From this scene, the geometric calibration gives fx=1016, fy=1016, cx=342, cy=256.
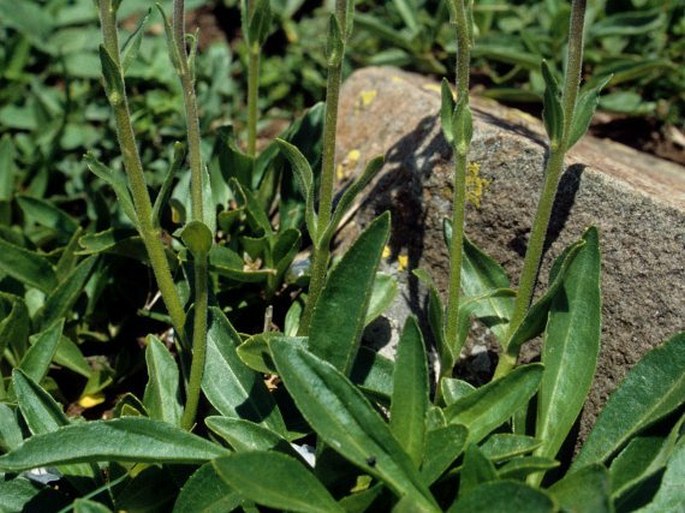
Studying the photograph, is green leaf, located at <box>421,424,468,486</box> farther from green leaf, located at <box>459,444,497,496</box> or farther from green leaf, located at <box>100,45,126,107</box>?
green leaf, located at <box>100,45,126,107</box>

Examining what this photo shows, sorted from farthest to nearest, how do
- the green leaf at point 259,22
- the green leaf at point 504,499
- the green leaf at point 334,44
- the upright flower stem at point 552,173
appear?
the green leaf at point 259,22, the green leaf at point 334,44, the upright flower stem at point 552,173, the green leaf at point 504,499

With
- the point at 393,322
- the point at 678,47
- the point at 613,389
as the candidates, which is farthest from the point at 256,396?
the point at 678,47

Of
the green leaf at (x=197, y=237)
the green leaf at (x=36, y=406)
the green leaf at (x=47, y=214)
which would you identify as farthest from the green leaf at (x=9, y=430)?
the green leaf at (x=47, y=214)

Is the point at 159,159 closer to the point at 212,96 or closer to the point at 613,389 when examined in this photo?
the point at 212,96

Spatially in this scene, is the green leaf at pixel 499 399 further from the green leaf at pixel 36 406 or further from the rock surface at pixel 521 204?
the green leaf at pixel 36 406

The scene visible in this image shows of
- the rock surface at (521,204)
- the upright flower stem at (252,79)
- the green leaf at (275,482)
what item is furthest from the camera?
the upright flower stem at (252,79)

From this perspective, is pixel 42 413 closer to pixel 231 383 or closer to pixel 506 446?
pixel 231 383

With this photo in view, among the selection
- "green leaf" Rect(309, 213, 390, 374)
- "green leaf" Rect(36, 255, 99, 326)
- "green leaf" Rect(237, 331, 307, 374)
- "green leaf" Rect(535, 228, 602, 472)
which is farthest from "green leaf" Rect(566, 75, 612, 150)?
"green leaf" Rect(36, 255, 99, 326)
